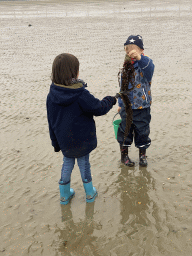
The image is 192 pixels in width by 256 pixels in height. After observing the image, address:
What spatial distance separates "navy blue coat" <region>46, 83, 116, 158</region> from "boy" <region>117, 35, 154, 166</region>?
0.64 metres

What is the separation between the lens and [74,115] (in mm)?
2633

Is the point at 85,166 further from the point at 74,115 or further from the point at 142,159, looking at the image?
the point at 142,159

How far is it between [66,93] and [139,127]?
51.3 inches

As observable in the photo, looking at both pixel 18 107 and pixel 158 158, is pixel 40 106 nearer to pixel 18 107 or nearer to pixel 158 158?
pixel 18 107

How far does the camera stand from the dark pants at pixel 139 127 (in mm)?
3467

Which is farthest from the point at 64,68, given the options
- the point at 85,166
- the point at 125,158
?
the point at 125,158

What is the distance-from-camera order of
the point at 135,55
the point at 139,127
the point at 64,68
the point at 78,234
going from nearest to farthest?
the point at 64,68
the point at 78,234
the point at 135,55
the point at 139,127

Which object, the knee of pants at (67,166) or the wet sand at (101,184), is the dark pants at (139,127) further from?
the knee of pants at (67,166)

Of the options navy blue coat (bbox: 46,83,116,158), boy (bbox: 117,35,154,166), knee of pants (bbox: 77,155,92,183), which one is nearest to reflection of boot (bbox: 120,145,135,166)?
boy (bbox: 117,35,154,166)

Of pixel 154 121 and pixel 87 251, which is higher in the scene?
pixel 154 121

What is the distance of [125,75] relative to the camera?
3.25 meters

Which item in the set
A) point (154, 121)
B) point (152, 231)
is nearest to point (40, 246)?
point (152, 231)

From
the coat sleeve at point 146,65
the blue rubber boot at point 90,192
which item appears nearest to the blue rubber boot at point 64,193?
the blue rubber boot at point 90,192

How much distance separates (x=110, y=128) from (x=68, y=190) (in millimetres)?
2193
